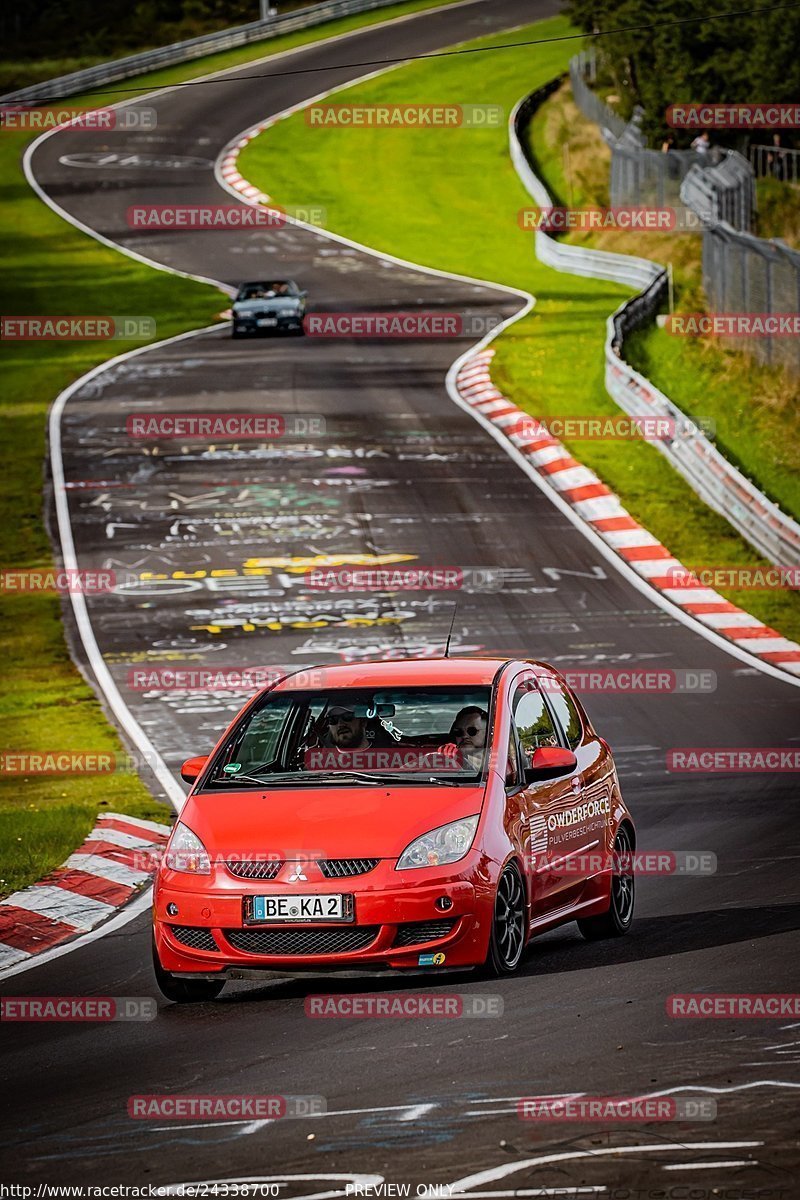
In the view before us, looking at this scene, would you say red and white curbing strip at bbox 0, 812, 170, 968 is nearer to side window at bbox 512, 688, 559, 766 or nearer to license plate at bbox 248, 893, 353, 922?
license plate at bbox 248, 893, 353, 922

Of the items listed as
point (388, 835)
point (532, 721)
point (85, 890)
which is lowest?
point (85, 890)

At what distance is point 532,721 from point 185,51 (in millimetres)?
76614

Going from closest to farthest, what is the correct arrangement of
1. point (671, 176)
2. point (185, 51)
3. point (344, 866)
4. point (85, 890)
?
point (344, 866) < point (85, 890) < point (671, 176) < point (185, 51)

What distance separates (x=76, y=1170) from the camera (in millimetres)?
6926

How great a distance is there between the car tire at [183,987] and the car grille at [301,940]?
32 cm

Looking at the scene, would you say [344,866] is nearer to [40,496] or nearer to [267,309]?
[40,496]

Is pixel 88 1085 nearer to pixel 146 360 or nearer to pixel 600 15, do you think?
pixel 146 360

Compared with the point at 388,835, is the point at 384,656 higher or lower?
lower

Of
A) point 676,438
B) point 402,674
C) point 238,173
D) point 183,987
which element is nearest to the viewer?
point 183,987

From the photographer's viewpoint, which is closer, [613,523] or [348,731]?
[348,731]

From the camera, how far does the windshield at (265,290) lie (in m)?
→ 44.6

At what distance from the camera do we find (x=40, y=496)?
3117 centimetres

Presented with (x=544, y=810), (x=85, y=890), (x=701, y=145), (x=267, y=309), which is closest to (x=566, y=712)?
(x=544, y=810)

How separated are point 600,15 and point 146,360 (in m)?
28.1
